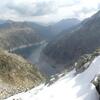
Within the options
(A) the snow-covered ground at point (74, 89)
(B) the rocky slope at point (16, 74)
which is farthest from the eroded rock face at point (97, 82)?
(B) the rocky slope at point (16, 74)

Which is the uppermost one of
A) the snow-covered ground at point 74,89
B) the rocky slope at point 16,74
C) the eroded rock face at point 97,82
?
the rocky slope at point 16,74

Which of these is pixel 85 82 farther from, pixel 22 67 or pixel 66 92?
pixel 22 67

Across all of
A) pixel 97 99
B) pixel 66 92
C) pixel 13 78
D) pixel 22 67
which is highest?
pixel 22 67

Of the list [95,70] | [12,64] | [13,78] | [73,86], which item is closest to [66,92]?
[73,86]

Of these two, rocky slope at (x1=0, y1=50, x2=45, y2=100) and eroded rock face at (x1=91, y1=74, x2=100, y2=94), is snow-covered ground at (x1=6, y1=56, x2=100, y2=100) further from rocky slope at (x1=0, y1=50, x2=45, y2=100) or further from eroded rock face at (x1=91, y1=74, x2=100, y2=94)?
rocky slope at (x1=0, y1=50, x2=45, y2=100)

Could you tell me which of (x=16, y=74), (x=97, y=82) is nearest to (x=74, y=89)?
(x=97, y=82)

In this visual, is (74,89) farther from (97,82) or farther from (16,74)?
(16,74)

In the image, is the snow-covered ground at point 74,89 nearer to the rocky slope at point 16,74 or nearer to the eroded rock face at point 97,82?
the eroded rock face at point 97,82

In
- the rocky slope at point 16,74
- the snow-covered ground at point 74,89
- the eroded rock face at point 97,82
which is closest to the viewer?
the eroded rock face at point 97,82
